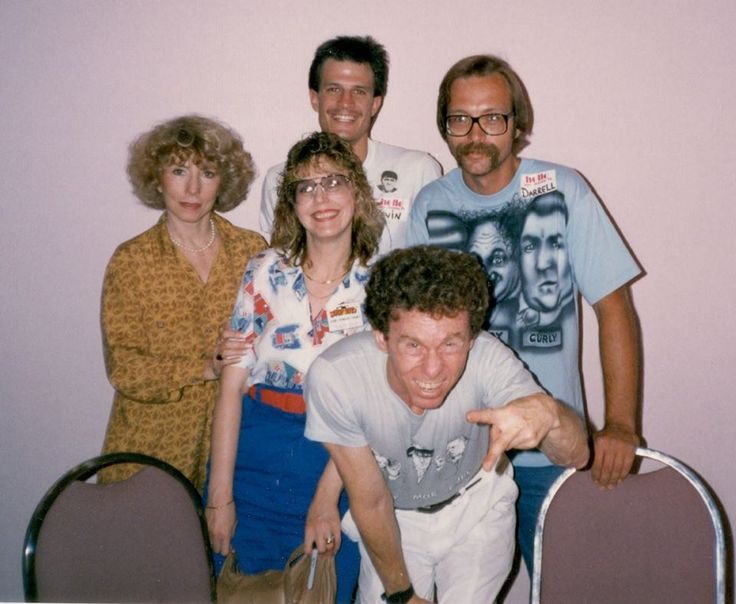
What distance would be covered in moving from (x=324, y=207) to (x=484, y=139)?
565 mm

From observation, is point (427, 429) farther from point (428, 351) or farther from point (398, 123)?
point (398, 123)

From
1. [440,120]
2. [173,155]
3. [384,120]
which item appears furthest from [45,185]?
[440,120]

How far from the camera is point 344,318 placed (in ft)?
6.08

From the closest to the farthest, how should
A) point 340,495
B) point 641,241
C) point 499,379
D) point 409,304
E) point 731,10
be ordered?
point 409,304
point 499,379
point 340,495
point 731,10
point 641,241

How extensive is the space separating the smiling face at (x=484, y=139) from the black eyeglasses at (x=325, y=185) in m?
0.40

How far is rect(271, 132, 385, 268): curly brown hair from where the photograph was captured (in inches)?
75.5

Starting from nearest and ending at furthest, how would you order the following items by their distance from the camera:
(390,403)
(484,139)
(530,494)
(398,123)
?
(390,403) < (484,139) < (530,494) < (398,123)

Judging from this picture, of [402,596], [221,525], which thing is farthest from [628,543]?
[221,525]

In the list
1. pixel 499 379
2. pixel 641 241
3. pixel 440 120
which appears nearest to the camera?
pixel 499 379

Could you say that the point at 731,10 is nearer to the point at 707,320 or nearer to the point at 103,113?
the point at 707,320

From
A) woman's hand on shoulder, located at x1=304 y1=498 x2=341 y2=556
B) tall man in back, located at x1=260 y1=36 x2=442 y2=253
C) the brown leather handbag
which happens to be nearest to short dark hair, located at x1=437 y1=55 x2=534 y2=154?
tall man in back, located at x1=260 y1=36 x2=442 y2=253

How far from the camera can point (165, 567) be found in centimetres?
171

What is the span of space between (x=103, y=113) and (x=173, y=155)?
2.15 ft

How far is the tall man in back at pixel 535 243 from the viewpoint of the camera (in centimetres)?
193
